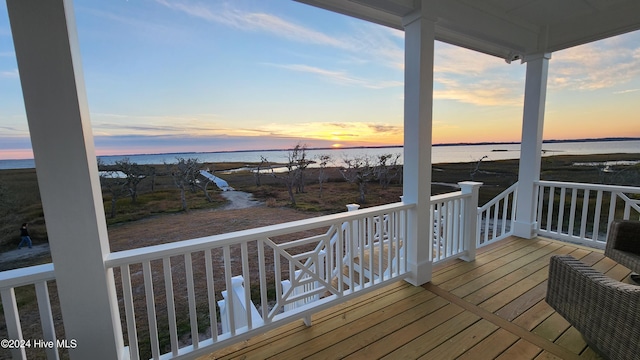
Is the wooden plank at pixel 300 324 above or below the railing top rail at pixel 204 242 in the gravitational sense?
below

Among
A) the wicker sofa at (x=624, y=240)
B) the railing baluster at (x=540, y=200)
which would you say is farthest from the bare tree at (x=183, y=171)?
the wicker sofa at (x=624, y=240)

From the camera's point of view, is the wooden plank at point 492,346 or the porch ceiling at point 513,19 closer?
the wooden plank at point 492,346

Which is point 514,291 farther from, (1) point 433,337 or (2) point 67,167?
(2) point 67,167

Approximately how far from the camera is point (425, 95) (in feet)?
7.29

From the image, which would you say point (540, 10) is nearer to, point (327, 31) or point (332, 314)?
point (327, 31)

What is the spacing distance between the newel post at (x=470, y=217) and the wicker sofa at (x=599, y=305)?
1113 millimetres

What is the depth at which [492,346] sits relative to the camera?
65.5 inches

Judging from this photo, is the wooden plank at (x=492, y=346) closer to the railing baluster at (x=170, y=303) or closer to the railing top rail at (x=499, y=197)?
the railing baluster at (x=170, y=303)

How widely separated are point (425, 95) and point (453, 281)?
1.93 meters

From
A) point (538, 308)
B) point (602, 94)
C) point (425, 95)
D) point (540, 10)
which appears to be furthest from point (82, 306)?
point (602, 94)

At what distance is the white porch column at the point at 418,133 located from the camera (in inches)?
85.8

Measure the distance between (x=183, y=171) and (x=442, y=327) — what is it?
647 cm

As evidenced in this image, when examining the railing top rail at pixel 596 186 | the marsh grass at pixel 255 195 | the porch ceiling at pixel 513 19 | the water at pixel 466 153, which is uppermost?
the porch ceiling at pixel 513 19

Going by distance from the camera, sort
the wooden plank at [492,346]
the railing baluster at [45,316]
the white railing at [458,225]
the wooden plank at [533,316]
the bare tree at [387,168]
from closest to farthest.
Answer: the railing baluster at [45,316]
the wooden plank at [492,346]
the wooden plank at [533,316]
the white railing at [458,225]
the bare tree at [387,168]
